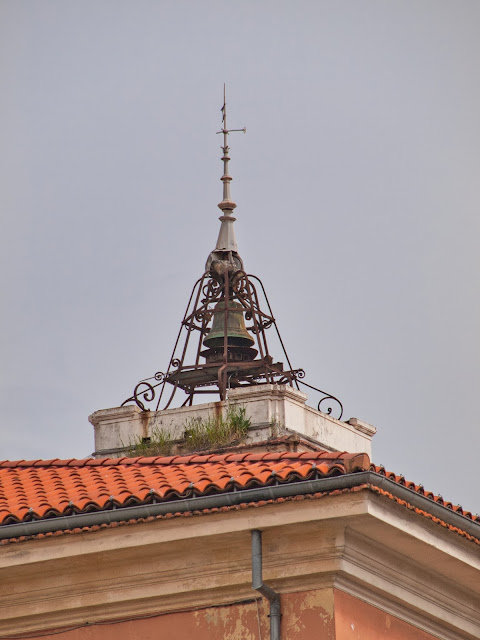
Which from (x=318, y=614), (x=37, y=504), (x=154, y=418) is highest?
(x=154, y=418)

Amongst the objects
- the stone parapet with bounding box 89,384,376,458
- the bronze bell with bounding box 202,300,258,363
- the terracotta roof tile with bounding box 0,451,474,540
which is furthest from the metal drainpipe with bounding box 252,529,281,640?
the bronze bell with bounding box 202,300,258,363

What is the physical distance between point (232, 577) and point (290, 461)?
3.47ft

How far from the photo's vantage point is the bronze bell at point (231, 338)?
2478cm

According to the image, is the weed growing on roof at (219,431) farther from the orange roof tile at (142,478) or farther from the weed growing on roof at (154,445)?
the orange roof tile at (142,478)

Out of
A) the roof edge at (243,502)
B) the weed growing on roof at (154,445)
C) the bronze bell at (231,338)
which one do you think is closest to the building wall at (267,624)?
the roof edge at (243,502)

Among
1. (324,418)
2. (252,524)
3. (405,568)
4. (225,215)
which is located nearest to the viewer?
(252,524)

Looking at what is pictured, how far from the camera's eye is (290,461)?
13.6 meters

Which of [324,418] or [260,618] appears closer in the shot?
[260,618]

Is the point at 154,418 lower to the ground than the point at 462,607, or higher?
higher

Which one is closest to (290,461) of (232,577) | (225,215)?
(232,577)

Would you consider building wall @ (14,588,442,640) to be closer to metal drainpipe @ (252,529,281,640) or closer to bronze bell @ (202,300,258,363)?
metal drainpipe @ (252,529,281,640)

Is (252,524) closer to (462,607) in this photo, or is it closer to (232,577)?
(232,577)

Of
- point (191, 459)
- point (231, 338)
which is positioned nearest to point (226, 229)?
point (231, 338)

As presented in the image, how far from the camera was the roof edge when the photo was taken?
40.1 ft
